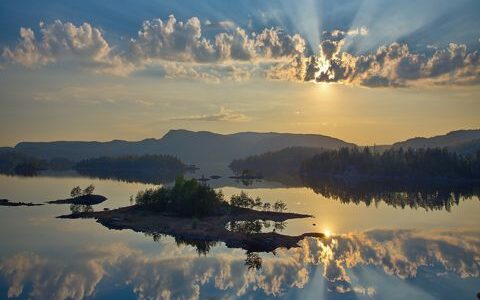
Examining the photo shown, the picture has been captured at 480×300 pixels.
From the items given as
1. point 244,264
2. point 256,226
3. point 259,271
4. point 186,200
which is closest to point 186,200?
point 186,200

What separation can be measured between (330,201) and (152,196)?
201ft

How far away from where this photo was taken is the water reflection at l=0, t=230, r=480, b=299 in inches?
1932

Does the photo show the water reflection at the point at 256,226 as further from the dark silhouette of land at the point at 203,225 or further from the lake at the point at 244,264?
the lake at the point at 244,264

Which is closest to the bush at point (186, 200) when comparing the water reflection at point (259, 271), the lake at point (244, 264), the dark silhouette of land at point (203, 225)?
the dark silhouette of land at point (203, 225)

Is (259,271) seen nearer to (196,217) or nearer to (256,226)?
(256,226)

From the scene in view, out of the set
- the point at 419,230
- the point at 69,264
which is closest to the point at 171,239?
the point at 69,264

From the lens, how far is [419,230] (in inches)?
3474

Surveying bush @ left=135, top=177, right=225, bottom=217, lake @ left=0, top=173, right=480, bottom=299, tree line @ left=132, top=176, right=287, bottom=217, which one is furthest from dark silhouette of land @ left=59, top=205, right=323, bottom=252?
lake @ left=0, top=173, right=480, bottom=299

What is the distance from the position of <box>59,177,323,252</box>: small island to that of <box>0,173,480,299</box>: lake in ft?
10.8

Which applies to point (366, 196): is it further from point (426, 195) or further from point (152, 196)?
point (152, 196)

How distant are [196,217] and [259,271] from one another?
3823 centimetres

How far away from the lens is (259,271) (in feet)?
187

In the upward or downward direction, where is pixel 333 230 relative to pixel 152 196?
downward

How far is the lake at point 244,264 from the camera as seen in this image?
4916cm
